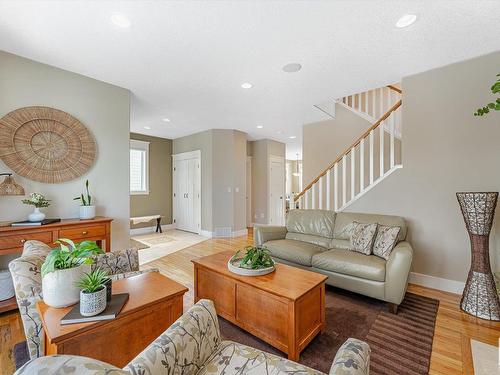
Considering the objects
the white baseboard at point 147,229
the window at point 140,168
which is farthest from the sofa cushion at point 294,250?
the window at point 140,168

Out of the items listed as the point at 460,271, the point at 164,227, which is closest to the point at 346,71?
the point at 460,271

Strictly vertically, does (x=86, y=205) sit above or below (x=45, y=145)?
below

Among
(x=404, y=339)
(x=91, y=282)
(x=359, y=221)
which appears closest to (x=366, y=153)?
(x=359, y=221)

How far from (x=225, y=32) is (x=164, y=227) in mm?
5615

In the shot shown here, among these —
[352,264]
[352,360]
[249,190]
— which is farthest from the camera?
[249,190]

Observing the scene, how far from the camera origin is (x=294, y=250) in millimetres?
2959

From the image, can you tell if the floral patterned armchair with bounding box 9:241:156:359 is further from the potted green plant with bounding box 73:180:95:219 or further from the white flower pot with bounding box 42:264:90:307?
the potted green plant with bounding box 73:180:95:219

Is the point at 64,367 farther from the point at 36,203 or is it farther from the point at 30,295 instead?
the point at 36,203

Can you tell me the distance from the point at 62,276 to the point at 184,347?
78 cm

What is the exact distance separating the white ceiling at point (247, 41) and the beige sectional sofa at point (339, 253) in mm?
1907

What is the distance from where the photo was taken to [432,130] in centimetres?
296

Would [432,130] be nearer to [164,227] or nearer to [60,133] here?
[60,133]

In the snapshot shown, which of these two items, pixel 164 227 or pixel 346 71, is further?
pixel 164 227

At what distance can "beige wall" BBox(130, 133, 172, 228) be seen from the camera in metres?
6.21
